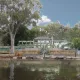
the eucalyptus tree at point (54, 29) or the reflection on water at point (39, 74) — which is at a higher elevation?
the eucalyptus tree at point (54, 29)

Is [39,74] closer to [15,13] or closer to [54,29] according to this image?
[15,13]

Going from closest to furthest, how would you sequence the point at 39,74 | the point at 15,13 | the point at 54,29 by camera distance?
the point at 39,74 < the point at 15,13 < the point at 54,29

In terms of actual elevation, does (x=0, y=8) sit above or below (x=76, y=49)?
above

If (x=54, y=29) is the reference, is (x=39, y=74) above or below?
below

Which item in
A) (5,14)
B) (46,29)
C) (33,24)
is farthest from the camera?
(46,29)

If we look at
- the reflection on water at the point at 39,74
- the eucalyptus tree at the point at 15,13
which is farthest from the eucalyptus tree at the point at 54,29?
the reflection on water at the point at 39,74

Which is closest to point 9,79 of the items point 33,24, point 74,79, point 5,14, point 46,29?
point 74,79

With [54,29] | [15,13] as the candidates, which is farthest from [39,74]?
[54,29]

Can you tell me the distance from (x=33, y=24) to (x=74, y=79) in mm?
44023

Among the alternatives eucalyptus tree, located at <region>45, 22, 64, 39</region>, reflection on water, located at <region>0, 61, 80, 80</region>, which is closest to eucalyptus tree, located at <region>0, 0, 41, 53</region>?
reflection on water, located at <region>0, 61, 80, 80</region>

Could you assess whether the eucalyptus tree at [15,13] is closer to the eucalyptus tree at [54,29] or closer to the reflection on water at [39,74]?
the reflection on water at [39,74]

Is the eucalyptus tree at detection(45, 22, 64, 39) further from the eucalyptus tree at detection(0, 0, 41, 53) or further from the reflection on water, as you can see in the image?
the reflection on water

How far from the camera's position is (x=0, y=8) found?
58.7 meters

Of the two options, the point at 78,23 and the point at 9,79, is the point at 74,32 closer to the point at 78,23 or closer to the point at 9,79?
the point at 78,23
